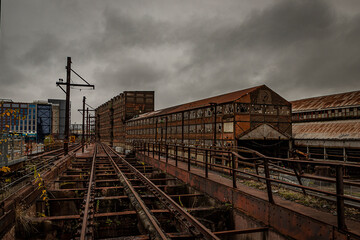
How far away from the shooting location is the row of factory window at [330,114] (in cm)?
2538

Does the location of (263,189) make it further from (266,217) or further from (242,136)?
(242,136)

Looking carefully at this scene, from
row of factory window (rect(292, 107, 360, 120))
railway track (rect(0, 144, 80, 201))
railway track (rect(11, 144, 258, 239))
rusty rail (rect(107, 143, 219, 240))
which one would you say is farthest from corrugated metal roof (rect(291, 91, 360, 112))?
railway track (rect(0, 144, 80, 201))

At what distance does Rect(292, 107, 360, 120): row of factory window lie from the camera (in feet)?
83.3

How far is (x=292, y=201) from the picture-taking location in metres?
4.81

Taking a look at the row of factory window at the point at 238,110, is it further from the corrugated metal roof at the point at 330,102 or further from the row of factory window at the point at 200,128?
the corrugated metal roof at the point at 330,102

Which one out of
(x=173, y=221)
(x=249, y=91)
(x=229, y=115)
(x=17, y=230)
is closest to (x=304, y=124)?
(x=249, y=91)

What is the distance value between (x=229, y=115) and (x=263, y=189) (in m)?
18.2

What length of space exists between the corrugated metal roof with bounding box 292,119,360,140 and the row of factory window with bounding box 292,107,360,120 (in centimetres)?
101

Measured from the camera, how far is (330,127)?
25797 mm

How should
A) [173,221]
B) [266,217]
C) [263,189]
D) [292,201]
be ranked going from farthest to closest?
[263,189] < [173,221] < [292,201] < [266,217]

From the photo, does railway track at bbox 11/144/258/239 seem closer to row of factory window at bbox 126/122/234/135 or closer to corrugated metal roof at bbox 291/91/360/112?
row of factory window at bbox 126/122/234/135

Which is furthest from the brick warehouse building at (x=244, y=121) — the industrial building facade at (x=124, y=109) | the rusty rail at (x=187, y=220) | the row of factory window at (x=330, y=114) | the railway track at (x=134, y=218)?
the industrial building facade at (x=124, y=109)

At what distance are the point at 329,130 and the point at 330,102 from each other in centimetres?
544

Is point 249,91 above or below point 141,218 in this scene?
above
